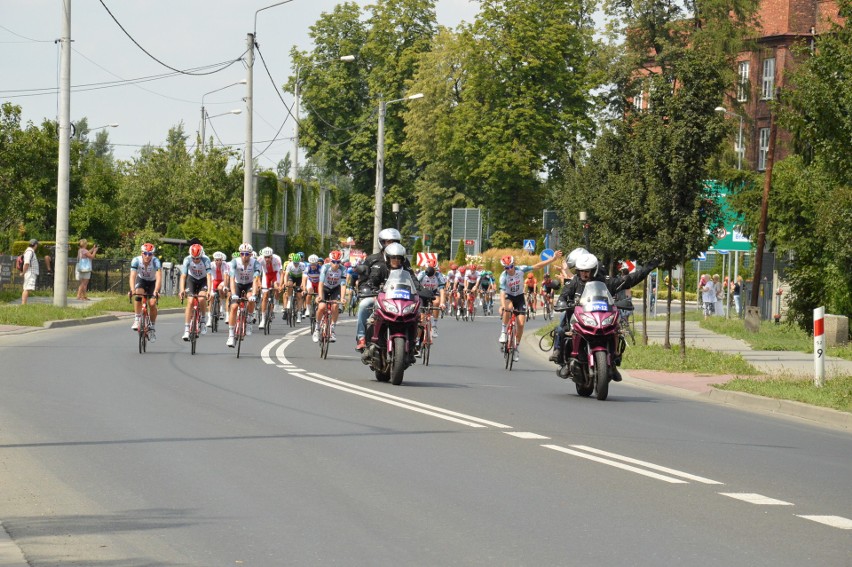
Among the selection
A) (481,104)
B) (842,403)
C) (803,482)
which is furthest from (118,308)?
(481,104)

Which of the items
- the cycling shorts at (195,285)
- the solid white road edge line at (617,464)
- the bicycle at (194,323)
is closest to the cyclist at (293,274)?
the cycling shorts at (195,285)

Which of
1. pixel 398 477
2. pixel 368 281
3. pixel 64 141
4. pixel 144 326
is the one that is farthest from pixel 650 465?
pixel 64 141

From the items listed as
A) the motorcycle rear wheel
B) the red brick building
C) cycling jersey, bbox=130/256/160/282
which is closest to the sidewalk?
the motorcycle rear wheel

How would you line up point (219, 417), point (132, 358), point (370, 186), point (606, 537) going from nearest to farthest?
1. point (606, 537)
2. point (219, 417)
3. point (132, 358)
4. point (370, 186)

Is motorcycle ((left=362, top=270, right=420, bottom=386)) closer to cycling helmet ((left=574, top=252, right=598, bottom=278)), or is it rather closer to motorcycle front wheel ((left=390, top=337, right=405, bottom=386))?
motorcycle front wheel ((left=390, top=337, right=405, bottom=386))

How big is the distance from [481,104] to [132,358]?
5466 cm

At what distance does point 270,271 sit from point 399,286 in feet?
41.9

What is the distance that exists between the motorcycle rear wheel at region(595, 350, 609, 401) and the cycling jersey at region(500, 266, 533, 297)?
661cm

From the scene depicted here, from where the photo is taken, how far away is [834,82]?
23750 millimetres

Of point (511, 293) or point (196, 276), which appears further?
point (196, 276)

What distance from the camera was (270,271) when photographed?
1227 inches

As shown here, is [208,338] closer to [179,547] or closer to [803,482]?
[803,482]

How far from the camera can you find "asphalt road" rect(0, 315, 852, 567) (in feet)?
24.9

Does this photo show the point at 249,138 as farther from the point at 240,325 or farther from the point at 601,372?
the point at 601,372
